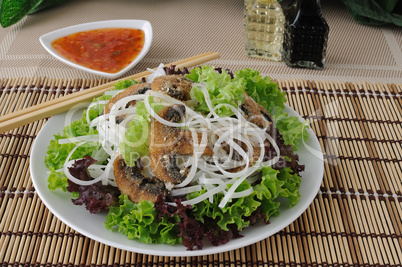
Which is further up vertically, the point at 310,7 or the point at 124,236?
the point at 310,7

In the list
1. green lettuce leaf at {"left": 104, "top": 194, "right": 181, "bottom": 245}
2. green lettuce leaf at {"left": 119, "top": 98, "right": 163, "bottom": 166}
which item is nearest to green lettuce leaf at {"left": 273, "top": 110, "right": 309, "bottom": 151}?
green lettuce leaf at {"left": 119, "top": 98, "right": 163, "bottom": 166}

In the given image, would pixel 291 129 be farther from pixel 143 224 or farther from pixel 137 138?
pixel 143 224

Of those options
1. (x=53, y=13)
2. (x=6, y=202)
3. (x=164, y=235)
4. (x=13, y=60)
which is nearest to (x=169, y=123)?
(x=164, y=235)

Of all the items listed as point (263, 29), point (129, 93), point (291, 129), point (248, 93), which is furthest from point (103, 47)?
point (291, 129)

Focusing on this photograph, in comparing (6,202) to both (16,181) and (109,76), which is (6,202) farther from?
(109,76)

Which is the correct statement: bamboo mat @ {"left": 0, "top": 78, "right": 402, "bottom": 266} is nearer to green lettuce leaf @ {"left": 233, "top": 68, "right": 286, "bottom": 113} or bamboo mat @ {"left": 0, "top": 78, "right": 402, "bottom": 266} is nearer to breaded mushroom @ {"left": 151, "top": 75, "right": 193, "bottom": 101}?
green lettuce leaf @ {"left": 233, "top": 68, "right": 286, "bottom": 113}
